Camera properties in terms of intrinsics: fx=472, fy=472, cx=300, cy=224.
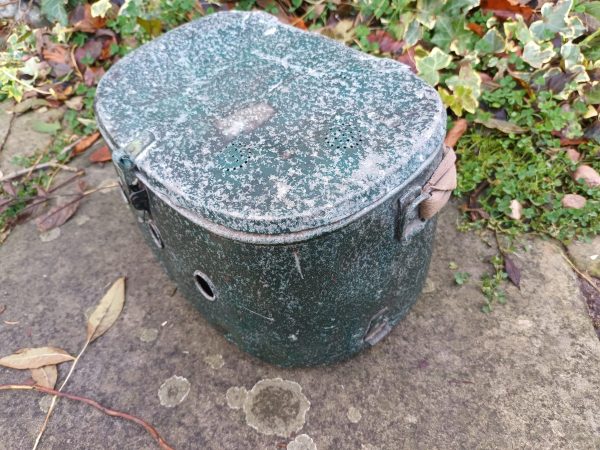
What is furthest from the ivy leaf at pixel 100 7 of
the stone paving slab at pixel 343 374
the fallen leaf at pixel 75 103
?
the stone paving slab at pixel 343 374

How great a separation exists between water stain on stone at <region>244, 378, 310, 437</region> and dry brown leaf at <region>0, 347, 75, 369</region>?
22.4 inches

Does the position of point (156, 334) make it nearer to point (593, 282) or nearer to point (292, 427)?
point (292, 427)

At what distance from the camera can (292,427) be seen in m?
1.23

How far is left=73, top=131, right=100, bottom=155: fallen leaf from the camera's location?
1962 millimetres

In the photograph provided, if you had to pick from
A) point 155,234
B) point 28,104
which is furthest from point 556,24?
point 28,104

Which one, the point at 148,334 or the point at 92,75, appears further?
the point at 92,75

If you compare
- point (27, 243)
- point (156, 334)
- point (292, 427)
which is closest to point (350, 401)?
point (292, 427)

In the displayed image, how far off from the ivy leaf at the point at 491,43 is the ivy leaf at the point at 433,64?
134 millimetres

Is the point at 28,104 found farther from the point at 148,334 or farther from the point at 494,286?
the point at 494,286

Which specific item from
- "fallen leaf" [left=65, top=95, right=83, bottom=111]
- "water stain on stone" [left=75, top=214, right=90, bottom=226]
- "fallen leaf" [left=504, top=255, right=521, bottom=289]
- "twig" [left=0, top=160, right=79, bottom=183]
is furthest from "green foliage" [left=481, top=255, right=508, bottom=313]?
"fallen leaf" [left=65, top=95, right=83, bottom=111]

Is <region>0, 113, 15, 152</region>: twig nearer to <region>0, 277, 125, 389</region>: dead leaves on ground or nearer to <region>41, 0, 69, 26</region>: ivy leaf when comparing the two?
<region>41, 0, 69, 26</region>: ivy leaf

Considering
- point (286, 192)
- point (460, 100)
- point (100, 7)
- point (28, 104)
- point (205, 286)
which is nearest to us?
point (286, 192)

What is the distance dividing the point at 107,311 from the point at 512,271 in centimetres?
128

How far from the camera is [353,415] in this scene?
49.1 inches
